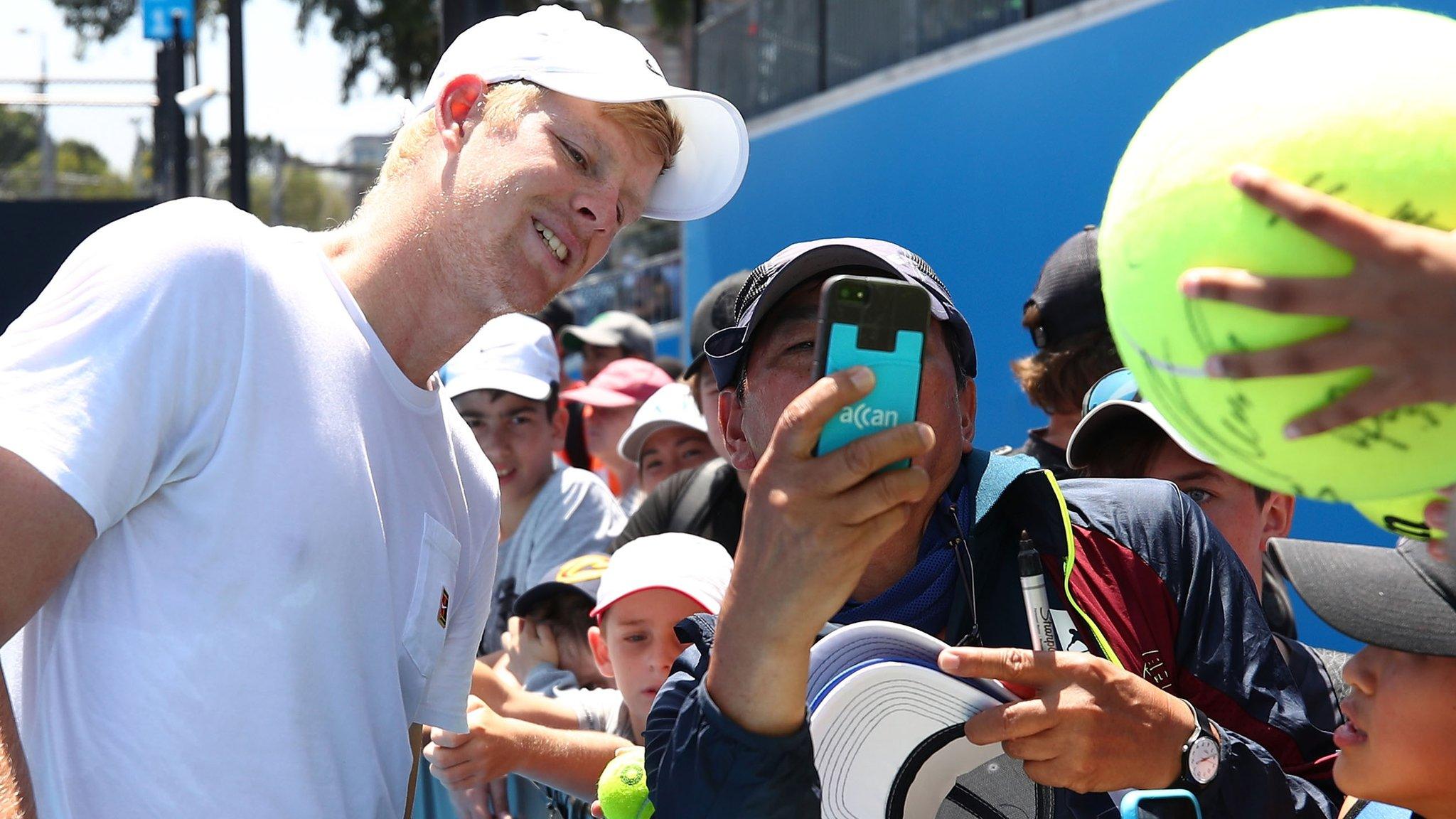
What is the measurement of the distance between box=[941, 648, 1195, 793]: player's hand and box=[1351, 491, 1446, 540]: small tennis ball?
0.36m

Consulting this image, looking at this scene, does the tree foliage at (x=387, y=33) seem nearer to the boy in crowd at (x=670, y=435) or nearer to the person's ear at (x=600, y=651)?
Result: the boy in crowd at (x=670, y=435)

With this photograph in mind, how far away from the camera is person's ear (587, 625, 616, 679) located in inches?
135

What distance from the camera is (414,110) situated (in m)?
2.46

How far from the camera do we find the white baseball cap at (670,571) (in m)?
3.18

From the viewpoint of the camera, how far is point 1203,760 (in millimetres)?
1660

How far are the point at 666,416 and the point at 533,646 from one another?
1.76m

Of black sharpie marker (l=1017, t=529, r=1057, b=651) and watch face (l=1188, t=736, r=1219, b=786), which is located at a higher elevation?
black sharpie marker (l=1017, t=529, r=1057, b=651)

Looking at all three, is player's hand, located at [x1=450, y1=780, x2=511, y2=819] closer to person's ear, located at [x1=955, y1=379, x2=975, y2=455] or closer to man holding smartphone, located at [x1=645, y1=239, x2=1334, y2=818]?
man holding smartphone, located at [x1=645, y1=239, x2=1334, y2=818]

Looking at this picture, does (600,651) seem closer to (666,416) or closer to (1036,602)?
(1036,602)

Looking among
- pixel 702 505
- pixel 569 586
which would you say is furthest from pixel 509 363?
pixel 569 586

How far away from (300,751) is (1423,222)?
1651 mm

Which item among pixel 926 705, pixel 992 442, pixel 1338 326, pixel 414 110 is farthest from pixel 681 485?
pixel 992 442

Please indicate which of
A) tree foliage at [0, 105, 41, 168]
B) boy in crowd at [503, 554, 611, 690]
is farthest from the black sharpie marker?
tree foliage at [0, 105, 41, 168]

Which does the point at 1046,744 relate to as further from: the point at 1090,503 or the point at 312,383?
the point at 312,383
